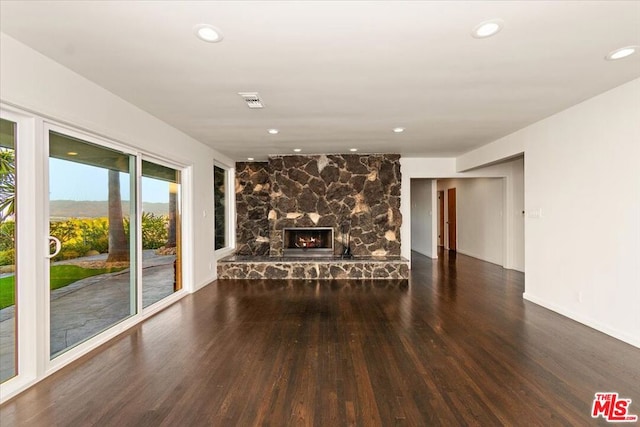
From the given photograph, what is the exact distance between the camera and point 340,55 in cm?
228

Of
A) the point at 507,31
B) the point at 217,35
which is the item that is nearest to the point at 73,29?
the point at 217,35

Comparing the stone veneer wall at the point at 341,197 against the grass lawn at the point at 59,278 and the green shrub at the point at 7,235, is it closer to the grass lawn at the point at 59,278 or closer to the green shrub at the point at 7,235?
the grass lawn at the point at 59,278

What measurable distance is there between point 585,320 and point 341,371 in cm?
291

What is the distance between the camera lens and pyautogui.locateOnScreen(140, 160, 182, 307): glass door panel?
12.6ft

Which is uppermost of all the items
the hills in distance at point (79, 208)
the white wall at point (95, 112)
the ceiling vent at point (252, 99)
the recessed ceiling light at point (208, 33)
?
the recessed ceiling light at point (208, 33)

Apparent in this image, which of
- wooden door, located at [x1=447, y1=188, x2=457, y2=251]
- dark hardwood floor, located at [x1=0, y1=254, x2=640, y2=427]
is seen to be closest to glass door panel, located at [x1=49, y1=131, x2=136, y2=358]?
dark hardwood floor, located at [x1=0, y1=254, x2=640, y2=427]

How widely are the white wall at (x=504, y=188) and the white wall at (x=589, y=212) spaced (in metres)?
2.42

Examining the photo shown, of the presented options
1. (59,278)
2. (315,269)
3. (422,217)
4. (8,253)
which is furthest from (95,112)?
(422,217)

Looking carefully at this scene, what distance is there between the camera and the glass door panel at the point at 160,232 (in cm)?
385

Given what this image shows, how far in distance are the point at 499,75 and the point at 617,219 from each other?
1906mm

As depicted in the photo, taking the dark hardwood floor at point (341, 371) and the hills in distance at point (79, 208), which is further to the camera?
the hills in distance at point (79, 208)

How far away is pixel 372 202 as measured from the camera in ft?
21.0

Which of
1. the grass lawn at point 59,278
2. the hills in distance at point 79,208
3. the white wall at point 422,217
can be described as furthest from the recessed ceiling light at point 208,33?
the white wall at point 422,217

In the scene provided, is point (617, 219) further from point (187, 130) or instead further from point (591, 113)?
point (187, 130)
